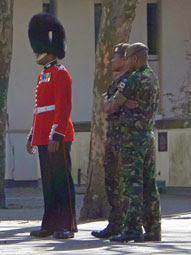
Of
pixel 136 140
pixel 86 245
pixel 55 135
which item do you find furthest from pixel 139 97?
pixel 86 245

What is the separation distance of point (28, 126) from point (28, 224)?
13667mm

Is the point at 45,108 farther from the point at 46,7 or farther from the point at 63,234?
the point at 46,7

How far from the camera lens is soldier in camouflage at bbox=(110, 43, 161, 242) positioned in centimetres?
809

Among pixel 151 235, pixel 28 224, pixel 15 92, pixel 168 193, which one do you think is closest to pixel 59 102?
pixel 151 235

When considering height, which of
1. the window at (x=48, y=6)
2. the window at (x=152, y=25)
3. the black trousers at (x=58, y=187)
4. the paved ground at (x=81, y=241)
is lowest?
the paved ground at (x=81, y=241)

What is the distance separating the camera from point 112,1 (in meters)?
11.7

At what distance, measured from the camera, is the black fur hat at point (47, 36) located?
8.86 m

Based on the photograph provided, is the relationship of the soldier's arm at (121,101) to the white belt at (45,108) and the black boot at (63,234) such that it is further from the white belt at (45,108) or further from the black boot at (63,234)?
the black boot at (63,234)

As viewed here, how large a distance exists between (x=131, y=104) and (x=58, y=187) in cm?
116

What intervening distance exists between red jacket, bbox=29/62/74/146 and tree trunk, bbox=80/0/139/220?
3.06 m

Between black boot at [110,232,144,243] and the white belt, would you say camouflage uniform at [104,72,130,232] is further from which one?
the white belt

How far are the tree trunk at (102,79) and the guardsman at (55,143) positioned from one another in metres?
3.01

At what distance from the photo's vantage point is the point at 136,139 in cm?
809

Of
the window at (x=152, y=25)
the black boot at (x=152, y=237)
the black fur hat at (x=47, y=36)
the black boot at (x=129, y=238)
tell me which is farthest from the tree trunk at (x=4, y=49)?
the window at (x=152, y=25)
